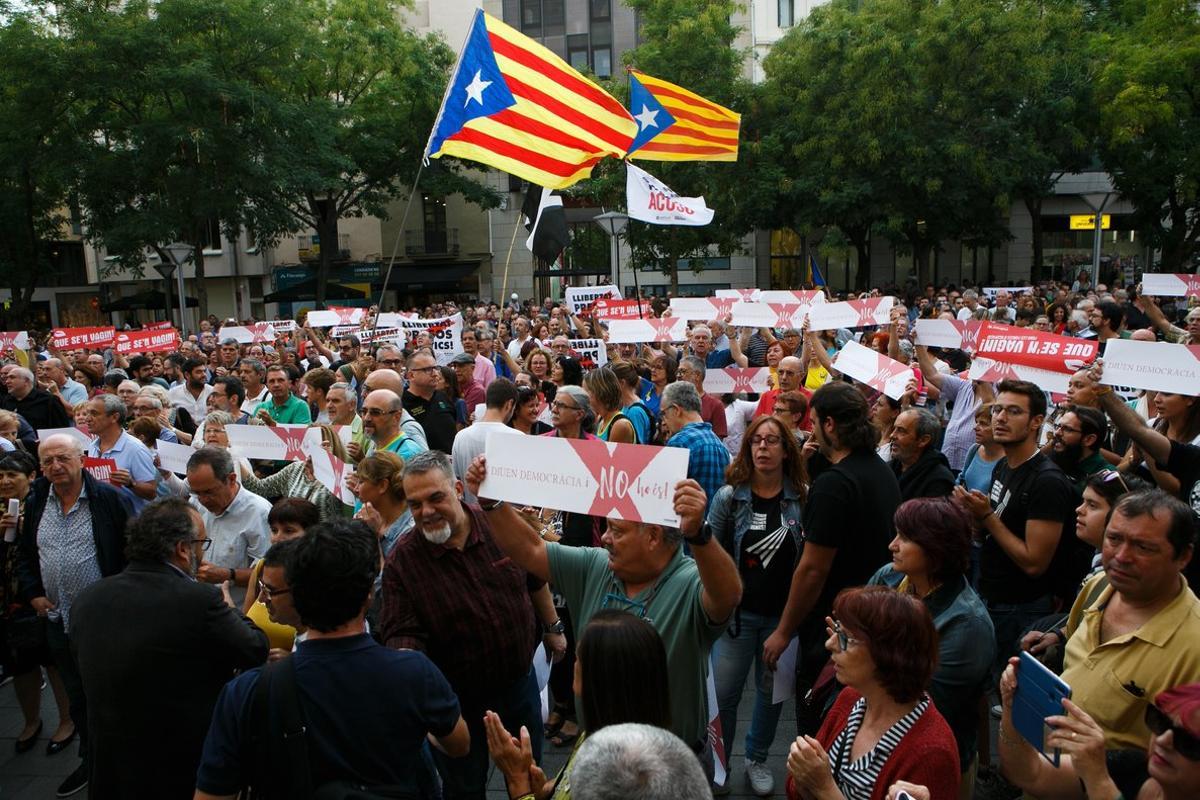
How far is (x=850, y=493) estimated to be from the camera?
400 centimetres

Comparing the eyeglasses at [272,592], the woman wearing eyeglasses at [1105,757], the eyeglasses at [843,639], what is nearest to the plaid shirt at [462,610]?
the eyeglasses at [272,592]

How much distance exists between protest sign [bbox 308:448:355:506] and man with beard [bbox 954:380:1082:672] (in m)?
3.18

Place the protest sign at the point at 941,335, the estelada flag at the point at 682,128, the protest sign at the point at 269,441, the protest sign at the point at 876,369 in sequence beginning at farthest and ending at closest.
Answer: the estelada flag at the point at 682,128, the protest sign at the point at 941,335, the protest sign at the point at 876,369, the protest sign at the point at 269,441

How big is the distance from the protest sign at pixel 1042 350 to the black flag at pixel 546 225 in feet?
16.9

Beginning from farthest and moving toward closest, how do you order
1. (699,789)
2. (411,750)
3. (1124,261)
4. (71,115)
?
(1124,261) < (71,115) < (411,750) < (699,789)

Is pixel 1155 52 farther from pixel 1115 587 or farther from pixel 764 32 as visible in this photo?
pixel 1115 587

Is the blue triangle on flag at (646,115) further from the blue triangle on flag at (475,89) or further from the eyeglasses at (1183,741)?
the eyeglasses at (1183,741)

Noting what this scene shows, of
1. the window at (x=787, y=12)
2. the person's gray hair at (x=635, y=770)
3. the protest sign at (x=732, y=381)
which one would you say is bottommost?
the person's gray hair at (x=635, y=770)

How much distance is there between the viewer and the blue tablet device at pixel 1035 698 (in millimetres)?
2344

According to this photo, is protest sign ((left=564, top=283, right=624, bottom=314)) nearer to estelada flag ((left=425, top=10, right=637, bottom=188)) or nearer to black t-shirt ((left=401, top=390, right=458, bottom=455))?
estelada flag ((left=425, top=10, right=637, bottom=188))

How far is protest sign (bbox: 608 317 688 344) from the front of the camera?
10.1 m

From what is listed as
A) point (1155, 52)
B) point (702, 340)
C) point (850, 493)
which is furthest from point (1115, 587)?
point (1155, 52)

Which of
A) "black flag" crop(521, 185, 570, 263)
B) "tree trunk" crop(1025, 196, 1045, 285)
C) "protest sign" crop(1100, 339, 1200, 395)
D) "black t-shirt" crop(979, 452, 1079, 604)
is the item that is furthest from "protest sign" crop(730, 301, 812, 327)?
"tree trunk" crop(1025, 196, 1045, 285)

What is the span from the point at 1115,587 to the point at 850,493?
1178 mm
